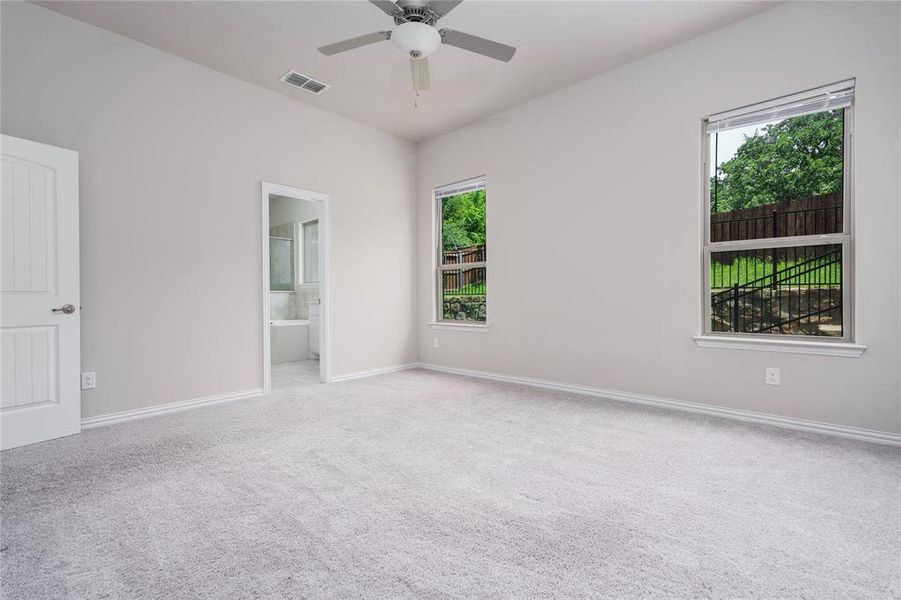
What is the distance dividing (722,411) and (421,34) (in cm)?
332

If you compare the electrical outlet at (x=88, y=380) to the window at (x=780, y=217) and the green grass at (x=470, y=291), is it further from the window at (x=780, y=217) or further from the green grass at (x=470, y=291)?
the window at (x=780, y=217)

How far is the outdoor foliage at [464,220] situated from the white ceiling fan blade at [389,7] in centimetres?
272

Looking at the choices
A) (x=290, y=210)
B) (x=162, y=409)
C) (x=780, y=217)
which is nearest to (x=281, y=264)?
(x=290, y=210)

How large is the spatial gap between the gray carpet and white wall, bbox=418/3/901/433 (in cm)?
46

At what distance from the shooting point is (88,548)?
158 cm

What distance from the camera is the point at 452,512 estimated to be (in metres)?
1.83

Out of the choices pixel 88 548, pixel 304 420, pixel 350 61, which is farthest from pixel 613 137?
pixel 88 548

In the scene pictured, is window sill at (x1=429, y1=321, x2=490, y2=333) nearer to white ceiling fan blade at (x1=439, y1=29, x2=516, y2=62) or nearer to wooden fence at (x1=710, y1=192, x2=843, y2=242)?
wooden fence at (x1=710, y1=192, x2=843, y2=242)

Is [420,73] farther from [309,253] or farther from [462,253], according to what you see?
[309,253]

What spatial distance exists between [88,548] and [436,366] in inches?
156

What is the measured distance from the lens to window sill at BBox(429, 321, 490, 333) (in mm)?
4840

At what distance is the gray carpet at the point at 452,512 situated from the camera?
1.40 m

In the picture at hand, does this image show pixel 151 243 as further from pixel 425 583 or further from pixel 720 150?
pixel 720 150

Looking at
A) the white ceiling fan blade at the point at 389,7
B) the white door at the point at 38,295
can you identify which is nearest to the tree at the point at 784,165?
the white ceiling fan blade at the point at 389,7
